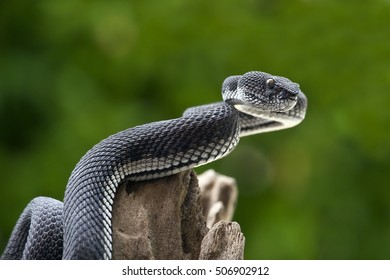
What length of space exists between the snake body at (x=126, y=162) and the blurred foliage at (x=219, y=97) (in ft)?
3.11

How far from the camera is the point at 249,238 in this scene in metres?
4.26

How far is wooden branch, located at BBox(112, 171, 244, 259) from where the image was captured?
2.62 m

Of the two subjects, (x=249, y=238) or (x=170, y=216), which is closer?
(x=170, y=216)

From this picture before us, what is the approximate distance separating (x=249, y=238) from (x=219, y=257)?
65.8 inches

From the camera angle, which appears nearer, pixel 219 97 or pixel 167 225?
pixel 167 225

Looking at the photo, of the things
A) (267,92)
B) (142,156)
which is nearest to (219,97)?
(267,92)

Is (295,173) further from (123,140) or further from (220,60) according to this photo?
(123,140)

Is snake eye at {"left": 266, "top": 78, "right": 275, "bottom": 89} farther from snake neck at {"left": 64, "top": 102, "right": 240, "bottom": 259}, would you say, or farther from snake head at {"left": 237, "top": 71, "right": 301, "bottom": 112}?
snake neck at {"left": 64, "top": 102, "right": 240, "bottom": 259}

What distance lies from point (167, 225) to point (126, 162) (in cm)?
33

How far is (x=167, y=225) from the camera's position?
9.11ft

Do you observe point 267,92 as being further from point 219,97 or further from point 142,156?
point 219,97

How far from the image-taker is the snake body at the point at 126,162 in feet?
8.21

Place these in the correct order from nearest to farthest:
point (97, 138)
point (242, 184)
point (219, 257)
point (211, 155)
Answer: point (219, 257) → point (211, 155) → point (97, 138) → point (242, 184)
